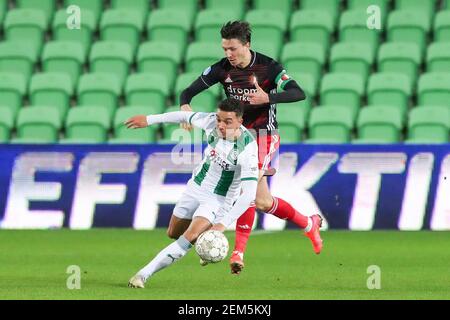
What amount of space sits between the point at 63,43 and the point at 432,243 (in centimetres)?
682

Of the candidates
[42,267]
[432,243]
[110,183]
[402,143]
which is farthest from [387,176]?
[42,267]

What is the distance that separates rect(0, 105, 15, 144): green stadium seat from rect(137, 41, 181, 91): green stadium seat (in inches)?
81.9

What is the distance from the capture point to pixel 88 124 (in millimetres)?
17609

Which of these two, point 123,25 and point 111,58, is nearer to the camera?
point 111,58

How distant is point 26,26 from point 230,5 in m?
→ 3.03

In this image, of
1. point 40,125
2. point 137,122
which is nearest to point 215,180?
point 137,122

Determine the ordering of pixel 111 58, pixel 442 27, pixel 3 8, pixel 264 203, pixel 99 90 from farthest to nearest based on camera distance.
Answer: pixel 3 8
pixel 111 58
pixel 442 27
pixel 99 90
pixel 264 203

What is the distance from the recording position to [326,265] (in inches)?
492

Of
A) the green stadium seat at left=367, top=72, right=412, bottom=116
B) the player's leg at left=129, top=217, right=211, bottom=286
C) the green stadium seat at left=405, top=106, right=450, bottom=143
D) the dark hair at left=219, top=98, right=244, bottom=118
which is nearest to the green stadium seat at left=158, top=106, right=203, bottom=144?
the green stadium seat at left=367, top=72, right=412, bottom=116

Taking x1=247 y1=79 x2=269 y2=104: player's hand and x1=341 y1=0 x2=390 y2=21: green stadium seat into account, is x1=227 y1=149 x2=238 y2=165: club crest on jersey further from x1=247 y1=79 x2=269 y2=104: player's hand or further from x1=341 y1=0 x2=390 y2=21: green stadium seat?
x1=341 y1=0 x2=390 y2=21: green stadium seat

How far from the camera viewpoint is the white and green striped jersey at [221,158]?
34.6 ft

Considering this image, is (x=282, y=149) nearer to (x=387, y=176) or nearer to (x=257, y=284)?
(x=387, y=176)

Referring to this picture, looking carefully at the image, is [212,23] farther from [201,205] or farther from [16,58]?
[201,205]

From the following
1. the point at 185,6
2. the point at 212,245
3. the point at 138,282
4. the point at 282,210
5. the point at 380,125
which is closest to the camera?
the point at 212,245
